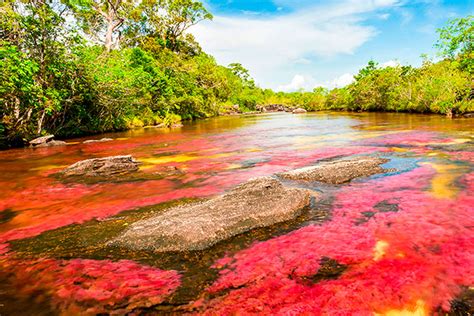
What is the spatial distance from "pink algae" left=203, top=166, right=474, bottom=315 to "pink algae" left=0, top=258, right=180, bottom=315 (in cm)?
74

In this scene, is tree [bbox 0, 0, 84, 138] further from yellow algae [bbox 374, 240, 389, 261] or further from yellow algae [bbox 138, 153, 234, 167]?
yellow algae [bbox 374, 240, 389, 261]

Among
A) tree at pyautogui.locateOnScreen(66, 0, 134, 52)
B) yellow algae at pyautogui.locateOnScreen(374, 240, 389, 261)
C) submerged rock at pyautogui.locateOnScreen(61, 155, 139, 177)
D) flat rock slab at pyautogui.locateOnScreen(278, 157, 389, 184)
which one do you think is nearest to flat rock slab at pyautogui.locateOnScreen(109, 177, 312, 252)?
yellow algae at pyautogui.locateOnScreen(374, 240, 389, 261)

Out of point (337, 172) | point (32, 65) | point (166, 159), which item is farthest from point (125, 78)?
point (337, 172)

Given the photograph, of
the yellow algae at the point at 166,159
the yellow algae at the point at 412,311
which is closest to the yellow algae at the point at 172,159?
the yellow algae at the point at 166,159

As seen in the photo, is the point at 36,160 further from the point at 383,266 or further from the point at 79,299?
the point at 383,266

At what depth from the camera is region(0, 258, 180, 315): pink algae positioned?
3445mm

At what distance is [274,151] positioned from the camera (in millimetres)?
14094

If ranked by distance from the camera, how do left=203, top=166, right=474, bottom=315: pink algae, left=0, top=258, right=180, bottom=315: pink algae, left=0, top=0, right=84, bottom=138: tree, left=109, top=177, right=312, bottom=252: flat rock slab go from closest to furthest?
left=203, top=166, right=474, bottom=315: pink algae, left=0, top=258, right=180, bottom=315: pink algae, left=109, top=177, right=312, bottom=252: flat rock slab, left=0, top=0, right=84, bottom=138: tree

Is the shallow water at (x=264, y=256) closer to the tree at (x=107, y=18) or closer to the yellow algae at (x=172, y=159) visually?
the yellow algae at (x=172, y=159)

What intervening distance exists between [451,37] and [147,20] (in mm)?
43228

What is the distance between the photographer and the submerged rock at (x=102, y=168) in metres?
10.5

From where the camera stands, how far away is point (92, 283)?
386 centimetres

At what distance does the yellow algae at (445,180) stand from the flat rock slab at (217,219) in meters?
2.87

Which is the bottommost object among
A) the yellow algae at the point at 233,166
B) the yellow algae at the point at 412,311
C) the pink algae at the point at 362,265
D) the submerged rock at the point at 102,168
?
the yellow algae at the point at 412,311
